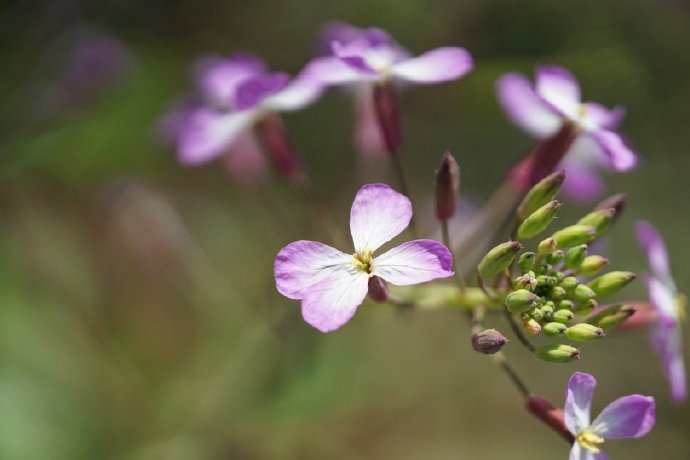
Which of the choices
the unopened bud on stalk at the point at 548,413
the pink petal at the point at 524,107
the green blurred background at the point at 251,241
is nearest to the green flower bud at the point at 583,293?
the unopened bud on stalk at the point at 548,413

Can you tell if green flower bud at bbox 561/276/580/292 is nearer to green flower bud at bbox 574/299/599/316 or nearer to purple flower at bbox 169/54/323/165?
green flower bud at bbox 574/299/599/316

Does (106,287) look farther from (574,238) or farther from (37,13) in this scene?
(574,238)

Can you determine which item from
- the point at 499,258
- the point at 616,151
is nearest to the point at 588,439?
the point at 499,258

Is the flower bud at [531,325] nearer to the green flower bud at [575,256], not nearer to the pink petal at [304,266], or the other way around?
the green flower bud at [575,256]

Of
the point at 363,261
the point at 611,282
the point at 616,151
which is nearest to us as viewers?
the point at 363,261

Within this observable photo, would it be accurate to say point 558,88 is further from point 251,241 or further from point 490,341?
point 251,241
